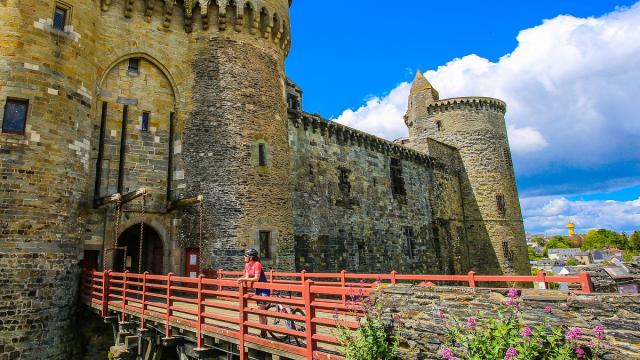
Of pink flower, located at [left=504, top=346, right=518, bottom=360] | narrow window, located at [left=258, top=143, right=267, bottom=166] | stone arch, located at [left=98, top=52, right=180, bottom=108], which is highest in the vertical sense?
stone arch, located at [left=98, top=52, right=180, bottom=108]

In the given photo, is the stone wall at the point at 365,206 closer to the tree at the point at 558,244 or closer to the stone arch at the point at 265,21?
the stone arch at the point at 265,21

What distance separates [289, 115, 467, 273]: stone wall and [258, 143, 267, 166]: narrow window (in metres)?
3.98

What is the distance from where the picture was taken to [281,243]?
47.6 feet

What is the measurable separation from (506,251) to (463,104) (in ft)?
37.6

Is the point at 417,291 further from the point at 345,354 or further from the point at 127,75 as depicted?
the point at 127,75

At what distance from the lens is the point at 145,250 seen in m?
14.6

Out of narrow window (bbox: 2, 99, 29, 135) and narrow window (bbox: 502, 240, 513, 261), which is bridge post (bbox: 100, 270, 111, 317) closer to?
narrow window (bbox: 2, 99, 29, 135)

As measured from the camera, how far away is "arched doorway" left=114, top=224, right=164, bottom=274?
14094mm

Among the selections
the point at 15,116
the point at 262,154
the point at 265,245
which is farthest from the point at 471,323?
the point at 15,116

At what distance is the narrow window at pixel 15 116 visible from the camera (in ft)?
35.8

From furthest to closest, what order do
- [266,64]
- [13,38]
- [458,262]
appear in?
1. [458,262]
2. [266,64]
3. [13,38]

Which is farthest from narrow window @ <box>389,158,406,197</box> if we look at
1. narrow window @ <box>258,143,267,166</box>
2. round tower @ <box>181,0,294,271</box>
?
narrow window @ <box>258,143,267,166</box>

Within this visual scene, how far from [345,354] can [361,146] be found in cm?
1897

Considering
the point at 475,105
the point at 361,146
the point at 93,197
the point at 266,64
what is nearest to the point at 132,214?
the point at 93,197
